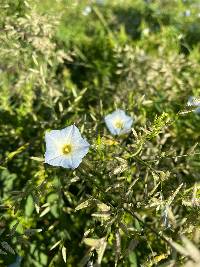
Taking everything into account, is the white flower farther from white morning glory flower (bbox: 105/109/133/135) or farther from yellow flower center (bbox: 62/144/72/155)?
white morning glory flower (bbox: 105/109/133/135)

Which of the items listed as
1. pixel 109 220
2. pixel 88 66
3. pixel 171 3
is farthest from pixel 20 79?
pixel 171 3

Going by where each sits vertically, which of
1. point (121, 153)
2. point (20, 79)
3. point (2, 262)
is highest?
point (20, 79)

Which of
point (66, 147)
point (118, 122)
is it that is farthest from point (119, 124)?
point (66, 147)

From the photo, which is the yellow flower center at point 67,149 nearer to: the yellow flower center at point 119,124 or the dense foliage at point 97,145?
the dense foliage at point 97,145

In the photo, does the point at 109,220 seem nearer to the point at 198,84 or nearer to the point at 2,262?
the point at 2,262

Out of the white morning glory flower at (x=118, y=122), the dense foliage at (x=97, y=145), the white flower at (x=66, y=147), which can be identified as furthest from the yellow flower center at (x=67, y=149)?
the white morning glory flower at (x=118, y=122)

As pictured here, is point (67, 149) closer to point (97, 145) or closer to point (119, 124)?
point (97, 145)

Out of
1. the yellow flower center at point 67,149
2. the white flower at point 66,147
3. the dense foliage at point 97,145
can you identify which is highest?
the white flower at point 66,147
